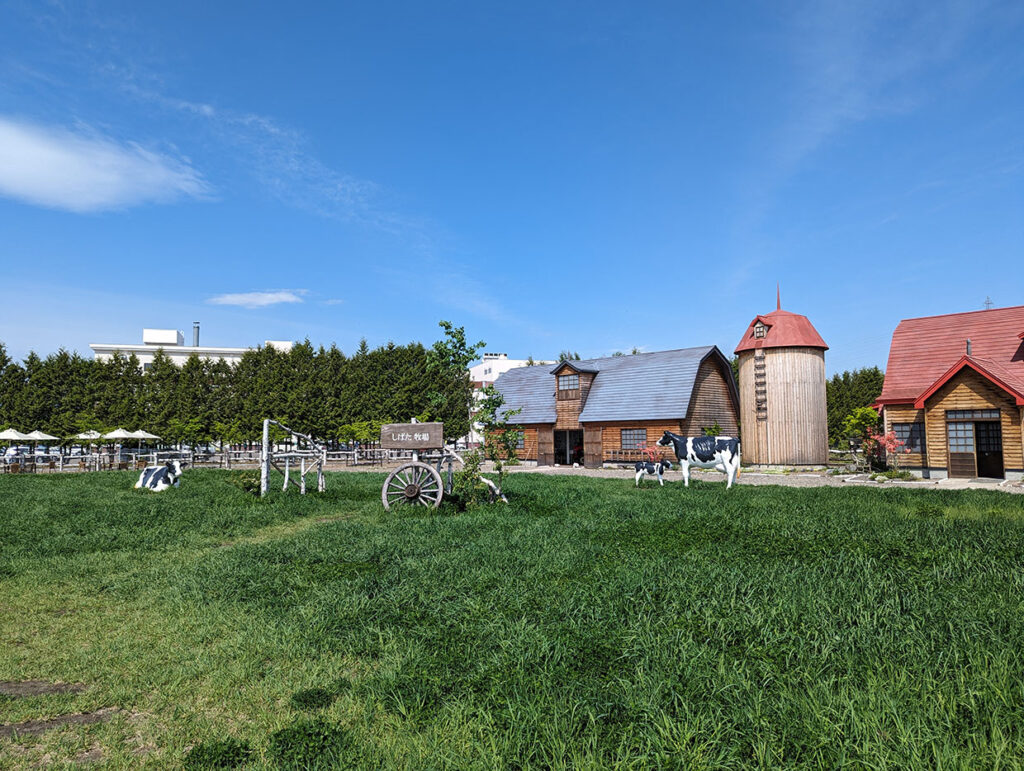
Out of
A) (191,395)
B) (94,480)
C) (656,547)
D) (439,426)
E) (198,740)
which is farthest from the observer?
(191,395)

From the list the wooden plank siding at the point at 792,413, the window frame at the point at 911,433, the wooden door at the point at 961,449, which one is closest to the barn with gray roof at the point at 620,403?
the wooden plank siding at the point at 792,413

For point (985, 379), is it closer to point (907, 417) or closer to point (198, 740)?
point (907, 417)

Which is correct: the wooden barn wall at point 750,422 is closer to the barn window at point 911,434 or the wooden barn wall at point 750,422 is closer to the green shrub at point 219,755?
the barn window at point 911,434

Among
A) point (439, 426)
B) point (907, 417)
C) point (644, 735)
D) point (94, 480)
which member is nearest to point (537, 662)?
point (644, 735)

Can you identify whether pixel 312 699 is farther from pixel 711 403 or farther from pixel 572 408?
pixel 711 403

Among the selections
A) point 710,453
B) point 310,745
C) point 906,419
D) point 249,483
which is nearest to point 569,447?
point 906,419

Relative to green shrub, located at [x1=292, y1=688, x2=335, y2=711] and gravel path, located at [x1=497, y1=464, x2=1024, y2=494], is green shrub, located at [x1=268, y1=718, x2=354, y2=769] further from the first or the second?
gravel path, located at [x1=497, y1=464, x2=1024, y2=494]

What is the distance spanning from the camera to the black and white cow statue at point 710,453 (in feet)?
62.3

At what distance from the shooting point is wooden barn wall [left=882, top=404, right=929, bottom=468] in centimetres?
2577

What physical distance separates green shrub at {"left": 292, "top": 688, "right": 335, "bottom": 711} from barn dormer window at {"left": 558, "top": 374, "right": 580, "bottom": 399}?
33.4 m

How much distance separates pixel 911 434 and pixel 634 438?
13.6 m

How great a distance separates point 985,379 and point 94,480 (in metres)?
33.5

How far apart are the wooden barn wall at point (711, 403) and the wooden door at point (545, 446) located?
28.2 ft

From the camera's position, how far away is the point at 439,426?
1545 centimetres
